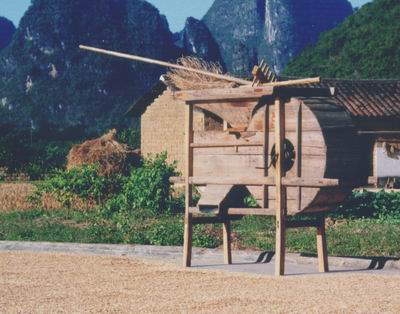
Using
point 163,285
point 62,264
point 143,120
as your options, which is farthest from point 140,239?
point 143,120

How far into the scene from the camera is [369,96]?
108ft

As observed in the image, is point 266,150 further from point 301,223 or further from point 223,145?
point 301,223

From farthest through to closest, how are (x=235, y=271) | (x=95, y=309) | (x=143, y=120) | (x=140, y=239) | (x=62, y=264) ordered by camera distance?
(x=143, y=120)
(x=140, y=239)
(x=62, y=264)
(x=235, y=271)
(x=95, y=309)

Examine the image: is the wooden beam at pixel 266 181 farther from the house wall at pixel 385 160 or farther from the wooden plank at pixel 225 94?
the house wall at pixel 385 160

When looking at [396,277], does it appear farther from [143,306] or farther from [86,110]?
[86,110]

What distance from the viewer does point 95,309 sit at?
7219 mm

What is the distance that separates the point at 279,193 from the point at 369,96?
957 inches

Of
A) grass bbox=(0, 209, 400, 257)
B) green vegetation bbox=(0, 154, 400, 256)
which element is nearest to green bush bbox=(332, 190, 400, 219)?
green vegetation bbox=(0, 154, 400, 256)

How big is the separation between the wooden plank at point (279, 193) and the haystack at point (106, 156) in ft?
48.2

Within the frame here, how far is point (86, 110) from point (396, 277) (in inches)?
2699

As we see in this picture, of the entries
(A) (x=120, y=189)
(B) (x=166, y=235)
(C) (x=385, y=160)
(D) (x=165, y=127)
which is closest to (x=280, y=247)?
(B) (x=166, y=235)

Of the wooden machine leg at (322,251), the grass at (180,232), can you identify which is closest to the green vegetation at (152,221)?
the grass at (180,232)

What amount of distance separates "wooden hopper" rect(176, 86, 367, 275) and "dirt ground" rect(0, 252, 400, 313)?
26.0 inches

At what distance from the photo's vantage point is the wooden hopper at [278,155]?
359 inches
